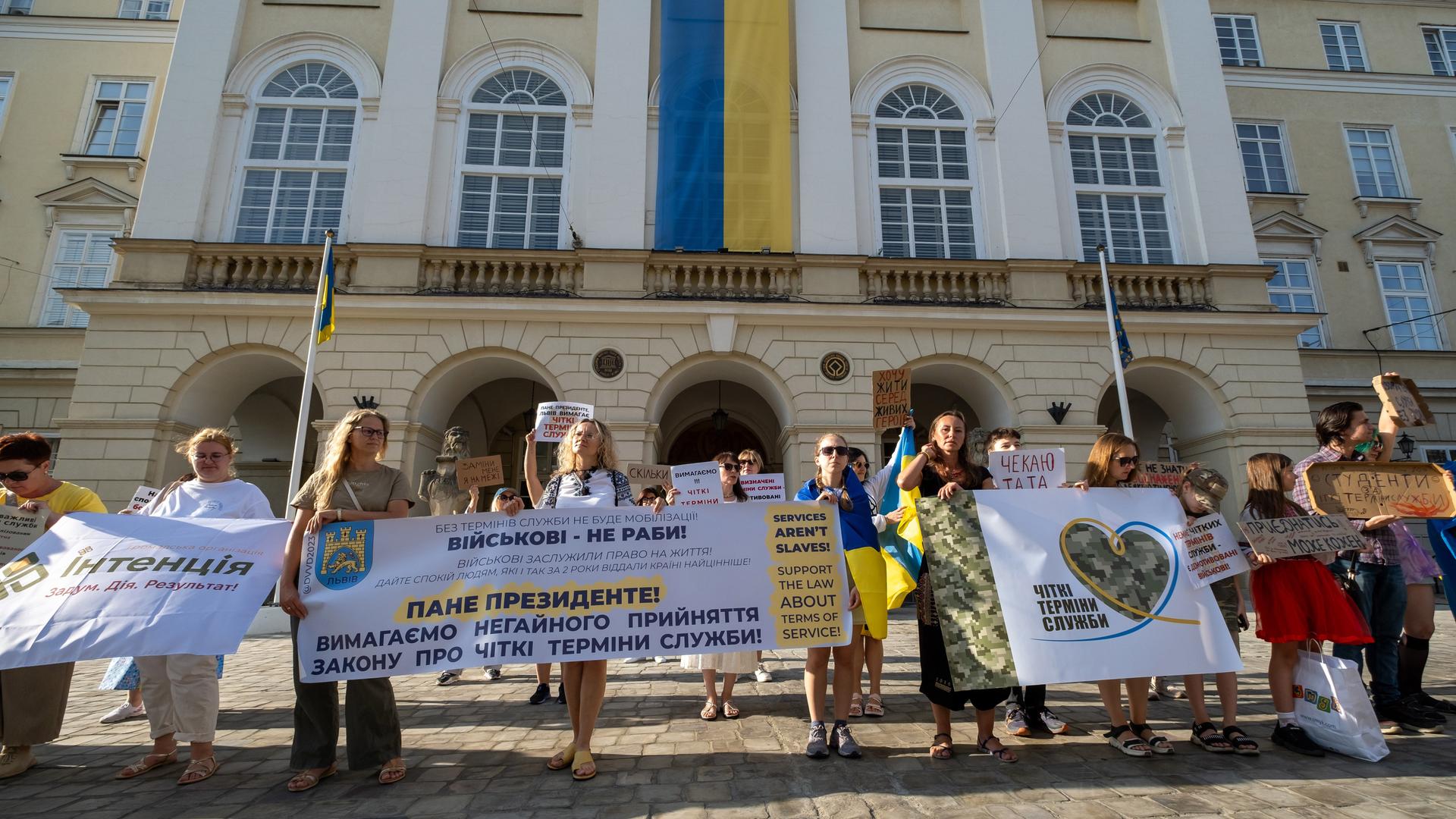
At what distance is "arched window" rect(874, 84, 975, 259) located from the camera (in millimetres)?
13789

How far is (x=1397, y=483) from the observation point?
180 inches

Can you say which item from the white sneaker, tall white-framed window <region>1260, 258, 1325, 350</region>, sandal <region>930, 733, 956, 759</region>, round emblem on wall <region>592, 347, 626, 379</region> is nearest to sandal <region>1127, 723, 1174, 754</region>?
sandal <region>930, 733, 956, 759</region>

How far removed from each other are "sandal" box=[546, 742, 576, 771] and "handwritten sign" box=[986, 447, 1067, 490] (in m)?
3.61

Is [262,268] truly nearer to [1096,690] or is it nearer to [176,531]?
[176,531]

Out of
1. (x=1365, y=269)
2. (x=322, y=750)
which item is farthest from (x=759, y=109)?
(x=1365, y=269)

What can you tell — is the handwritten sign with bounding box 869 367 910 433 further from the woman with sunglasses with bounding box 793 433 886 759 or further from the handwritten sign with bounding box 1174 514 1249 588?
the handwritten sign with bounding box 1174 514 1249 588

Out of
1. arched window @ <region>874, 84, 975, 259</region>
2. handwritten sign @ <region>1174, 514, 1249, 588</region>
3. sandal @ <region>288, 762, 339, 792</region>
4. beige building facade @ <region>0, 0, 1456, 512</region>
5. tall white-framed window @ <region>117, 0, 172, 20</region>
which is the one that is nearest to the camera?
sandal @ <region>288, 762, 339, 792</region>

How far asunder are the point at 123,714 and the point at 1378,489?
30.4ft

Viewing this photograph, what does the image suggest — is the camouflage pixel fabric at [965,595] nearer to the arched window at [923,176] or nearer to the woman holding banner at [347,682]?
the woman holding banner at [347,682]

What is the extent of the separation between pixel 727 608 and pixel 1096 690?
3755 mm

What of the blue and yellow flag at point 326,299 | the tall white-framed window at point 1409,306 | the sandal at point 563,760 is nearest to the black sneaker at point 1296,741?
the sandal at point 563,760

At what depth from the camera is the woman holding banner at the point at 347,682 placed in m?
3.75

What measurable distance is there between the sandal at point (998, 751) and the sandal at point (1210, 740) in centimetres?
117

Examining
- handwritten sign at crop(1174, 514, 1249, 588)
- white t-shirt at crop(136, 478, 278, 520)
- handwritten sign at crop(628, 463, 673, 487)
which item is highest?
handwritten sign at crop(628, 463, 673, 487)
